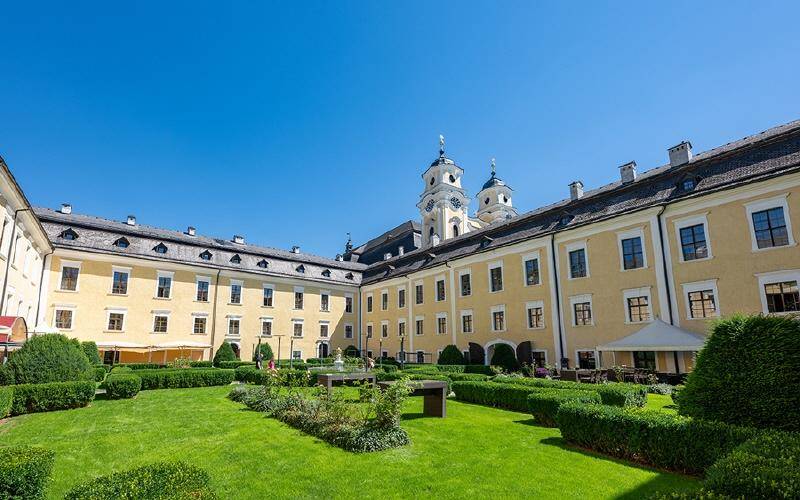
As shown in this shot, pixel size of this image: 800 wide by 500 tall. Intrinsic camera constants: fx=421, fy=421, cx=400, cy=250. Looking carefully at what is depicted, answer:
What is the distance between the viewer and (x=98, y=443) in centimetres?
851

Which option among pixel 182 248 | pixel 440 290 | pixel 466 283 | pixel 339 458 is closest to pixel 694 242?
pixel 466 283

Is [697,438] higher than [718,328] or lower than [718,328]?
lower

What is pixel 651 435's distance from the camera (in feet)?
22.1

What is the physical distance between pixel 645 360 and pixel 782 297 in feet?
18.0

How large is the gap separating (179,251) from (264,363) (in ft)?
35.4

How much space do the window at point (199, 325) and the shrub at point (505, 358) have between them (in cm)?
2165

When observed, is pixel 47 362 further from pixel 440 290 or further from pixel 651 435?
pixel 440 290

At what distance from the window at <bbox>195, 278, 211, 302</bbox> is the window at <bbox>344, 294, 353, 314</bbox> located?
12.3m

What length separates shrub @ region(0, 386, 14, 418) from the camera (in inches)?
419

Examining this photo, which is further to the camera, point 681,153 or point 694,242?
point 681,153

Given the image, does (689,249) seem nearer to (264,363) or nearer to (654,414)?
(654,414)

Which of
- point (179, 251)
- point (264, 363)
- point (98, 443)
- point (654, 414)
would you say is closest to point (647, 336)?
point (654, 414)

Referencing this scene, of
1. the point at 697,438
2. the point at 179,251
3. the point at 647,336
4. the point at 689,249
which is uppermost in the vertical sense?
the point at 179,251

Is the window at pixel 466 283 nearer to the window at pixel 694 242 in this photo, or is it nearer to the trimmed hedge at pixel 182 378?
the window at pixel 694 242
